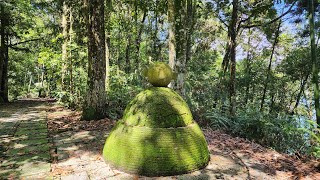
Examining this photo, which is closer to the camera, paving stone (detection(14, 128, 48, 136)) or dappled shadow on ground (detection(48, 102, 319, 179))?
dappled shadow on ground (detection(48, 102, 319, 179))

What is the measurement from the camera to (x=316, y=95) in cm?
502

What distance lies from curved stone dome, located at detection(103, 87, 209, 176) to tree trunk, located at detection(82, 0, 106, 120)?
341cm

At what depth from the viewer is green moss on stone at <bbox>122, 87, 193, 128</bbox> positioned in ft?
12.7

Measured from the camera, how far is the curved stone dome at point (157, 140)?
3.60 meters

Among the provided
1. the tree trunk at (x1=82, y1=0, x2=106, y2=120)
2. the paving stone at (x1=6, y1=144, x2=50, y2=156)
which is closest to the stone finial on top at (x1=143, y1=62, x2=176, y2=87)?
the paving stone at (x1=6, y1=144, x2=50, y2=156)

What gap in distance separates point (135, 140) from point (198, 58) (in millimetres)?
13681

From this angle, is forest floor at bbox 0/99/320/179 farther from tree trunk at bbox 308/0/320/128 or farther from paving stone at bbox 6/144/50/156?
tree trunk at bbox 308/0/320/128

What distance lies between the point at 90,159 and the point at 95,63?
3.73 metres

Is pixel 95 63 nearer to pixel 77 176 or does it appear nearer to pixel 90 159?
pixel 90 159

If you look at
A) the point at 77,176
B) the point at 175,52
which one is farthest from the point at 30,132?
the point at 175,52

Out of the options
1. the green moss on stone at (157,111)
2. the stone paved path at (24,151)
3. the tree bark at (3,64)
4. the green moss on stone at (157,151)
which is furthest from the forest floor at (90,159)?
the tree bark at (3,64)

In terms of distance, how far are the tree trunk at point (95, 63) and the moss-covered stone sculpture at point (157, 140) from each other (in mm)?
3389

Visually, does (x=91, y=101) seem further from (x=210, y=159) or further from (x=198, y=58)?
(x=198, y=58)

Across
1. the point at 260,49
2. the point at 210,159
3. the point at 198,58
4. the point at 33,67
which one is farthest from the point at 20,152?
the point at 33,67
